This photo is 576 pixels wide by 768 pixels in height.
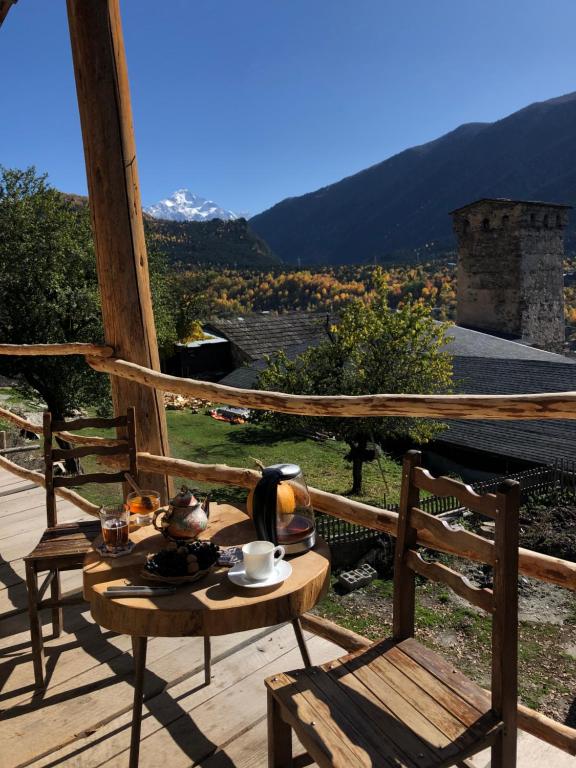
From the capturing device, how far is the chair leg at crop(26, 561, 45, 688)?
2301 mm

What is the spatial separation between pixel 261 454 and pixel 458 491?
16532mm

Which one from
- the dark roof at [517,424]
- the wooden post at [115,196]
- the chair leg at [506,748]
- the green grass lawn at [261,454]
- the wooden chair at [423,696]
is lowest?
the green grass lawn at [261,454]

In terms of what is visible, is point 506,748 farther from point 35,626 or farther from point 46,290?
point 46,290

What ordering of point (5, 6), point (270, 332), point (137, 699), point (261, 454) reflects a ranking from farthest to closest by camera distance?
1. point (270, 332)
2. point (261, 454)
3. point (5, 6)
4. point (137, 699)

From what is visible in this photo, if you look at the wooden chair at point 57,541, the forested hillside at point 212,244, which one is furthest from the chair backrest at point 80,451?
the forested hillside at point 212,244

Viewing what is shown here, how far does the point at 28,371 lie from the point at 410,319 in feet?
26.9

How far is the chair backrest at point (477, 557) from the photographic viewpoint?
1.35 m

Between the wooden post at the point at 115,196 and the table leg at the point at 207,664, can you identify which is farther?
the wooden post at the point at 115,196

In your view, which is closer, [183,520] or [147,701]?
[183,520]

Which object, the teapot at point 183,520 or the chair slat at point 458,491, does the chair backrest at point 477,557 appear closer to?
the chair slat at point 458,491

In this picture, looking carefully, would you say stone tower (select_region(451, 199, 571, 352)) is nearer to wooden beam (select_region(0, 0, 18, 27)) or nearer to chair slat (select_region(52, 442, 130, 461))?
wooden beam (select_region(0, 0, 18, 27))

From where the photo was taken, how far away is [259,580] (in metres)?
1.67

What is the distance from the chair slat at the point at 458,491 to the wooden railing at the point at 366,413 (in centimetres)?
13

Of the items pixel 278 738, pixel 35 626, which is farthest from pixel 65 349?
pixel 278 738
